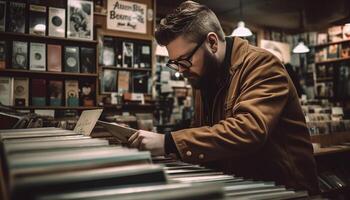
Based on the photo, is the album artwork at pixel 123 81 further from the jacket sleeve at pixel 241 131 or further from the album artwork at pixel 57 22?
the jacket sleeve at pixel 241 131

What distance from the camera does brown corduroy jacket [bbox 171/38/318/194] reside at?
3.35ft

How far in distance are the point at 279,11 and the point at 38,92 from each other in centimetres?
541

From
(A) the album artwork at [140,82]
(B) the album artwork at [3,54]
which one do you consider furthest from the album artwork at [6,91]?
(A) the album artwork at [140,82]

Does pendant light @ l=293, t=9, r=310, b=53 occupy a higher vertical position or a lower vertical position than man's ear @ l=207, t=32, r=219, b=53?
higher

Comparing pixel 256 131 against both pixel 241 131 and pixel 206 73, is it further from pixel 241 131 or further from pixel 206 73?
pixel 206 73

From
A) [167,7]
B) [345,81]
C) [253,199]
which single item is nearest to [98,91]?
[167,7]

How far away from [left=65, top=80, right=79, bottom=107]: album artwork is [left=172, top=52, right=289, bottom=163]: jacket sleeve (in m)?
3.84

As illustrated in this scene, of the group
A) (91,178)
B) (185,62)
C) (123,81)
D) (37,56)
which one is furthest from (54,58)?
(91,178)

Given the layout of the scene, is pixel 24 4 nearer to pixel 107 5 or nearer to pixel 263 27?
pixel 107 5

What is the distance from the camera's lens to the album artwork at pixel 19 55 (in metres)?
4.29

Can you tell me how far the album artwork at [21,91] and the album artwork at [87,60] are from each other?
76 cm

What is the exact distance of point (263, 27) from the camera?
8.66 metres

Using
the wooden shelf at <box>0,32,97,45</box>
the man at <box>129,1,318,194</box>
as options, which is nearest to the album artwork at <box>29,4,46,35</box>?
the wooden shelf at <box>0,32,97,45</box>

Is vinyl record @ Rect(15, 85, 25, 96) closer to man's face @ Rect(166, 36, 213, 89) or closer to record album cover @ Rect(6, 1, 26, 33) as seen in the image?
record album cover @ Rect(6, 1, 26, 33)
